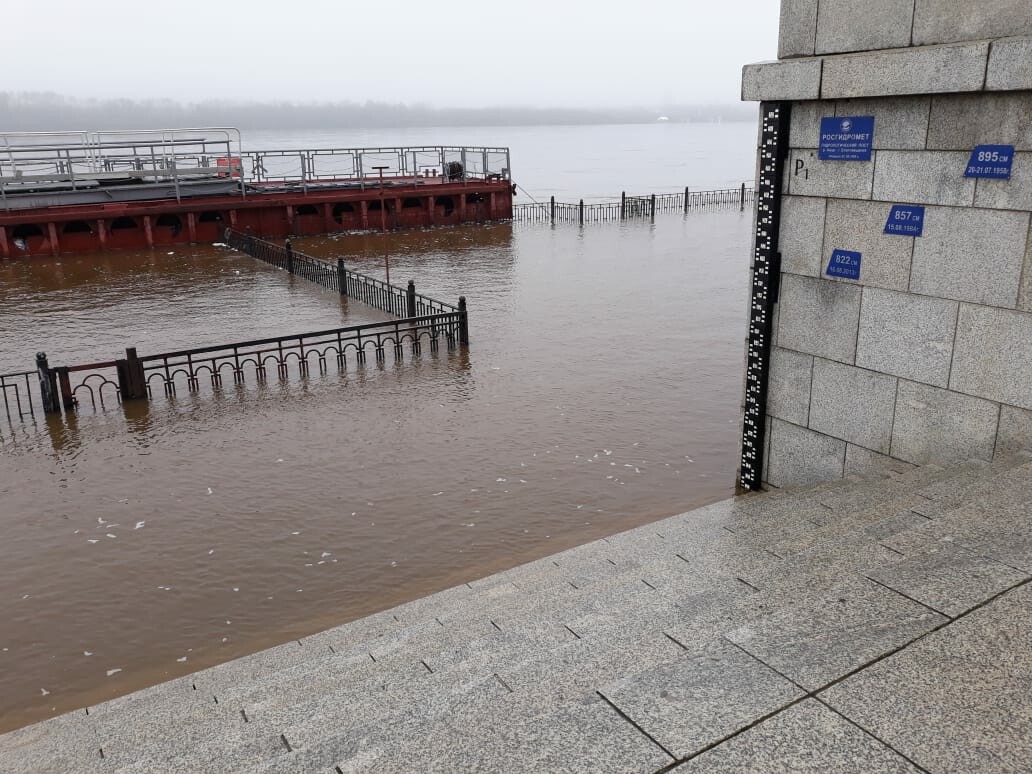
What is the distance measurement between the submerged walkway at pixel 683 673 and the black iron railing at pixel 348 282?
11113 millimetres

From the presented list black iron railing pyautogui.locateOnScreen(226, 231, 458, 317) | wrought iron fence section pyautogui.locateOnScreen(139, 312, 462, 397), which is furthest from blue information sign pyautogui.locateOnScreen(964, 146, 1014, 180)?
black iron railing pyautogui.locateOnScreen(226, 231, 458, 317)

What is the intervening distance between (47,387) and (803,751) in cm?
1294

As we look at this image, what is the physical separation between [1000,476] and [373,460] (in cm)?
745

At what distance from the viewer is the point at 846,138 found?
7441 millimetres

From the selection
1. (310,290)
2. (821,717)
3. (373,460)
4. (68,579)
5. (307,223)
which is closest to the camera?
(821,717)

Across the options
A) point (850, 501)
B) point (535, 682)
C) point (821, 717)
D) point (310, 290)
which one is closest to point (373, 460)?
point (850, 501)

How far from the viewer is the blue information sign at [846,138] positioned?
7.28 m

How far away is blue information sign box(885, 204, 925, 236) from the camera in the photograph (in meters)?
7.04

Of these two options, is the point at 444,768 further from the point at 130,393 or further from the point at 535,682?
the point at 130,393

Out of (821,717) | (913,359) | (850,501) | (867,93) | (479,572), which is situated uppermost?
(867,93)

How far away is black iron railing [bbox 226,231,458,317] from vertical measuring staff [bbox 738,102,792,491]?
8.55 metres

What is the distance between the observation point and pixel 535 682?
4.42 metres

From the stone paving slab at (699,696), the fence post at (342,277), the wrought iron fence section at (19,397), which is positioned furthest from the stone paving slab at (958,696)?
the fence post at (342,277)

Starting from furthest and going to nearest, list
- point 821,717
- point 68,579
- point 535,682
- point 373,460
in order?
point 373,460
point 68,579
point 535,682
point 821,717
